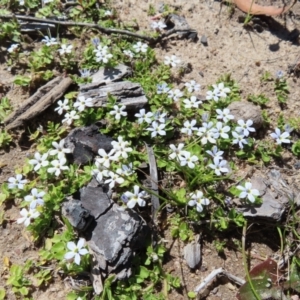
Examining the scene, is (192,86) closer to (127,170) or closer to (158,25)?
(158,25)

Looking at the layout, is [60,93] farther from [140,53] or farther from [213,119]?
[213,119]

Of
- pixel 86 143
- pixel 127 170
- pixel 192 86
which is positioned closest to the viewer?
pixel 127 170

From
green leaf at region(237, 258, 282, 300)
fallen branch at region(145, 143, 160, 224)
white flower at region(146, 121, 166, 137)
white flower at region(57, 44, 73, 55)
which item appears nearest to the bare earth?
green leaf at region(237, 258, 282, 300)

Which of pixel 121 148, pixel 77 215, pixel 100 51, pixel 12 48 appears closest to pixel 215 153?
pixel 121 148

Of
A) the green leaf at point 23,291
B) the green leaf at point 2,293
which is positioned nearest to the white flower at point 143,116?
the green leaf at point 23,291

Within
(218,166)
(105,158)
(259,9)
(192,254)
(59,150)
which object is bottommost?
(192,254)

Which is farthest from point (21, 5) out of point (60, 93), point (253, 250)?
point (253, 250)
